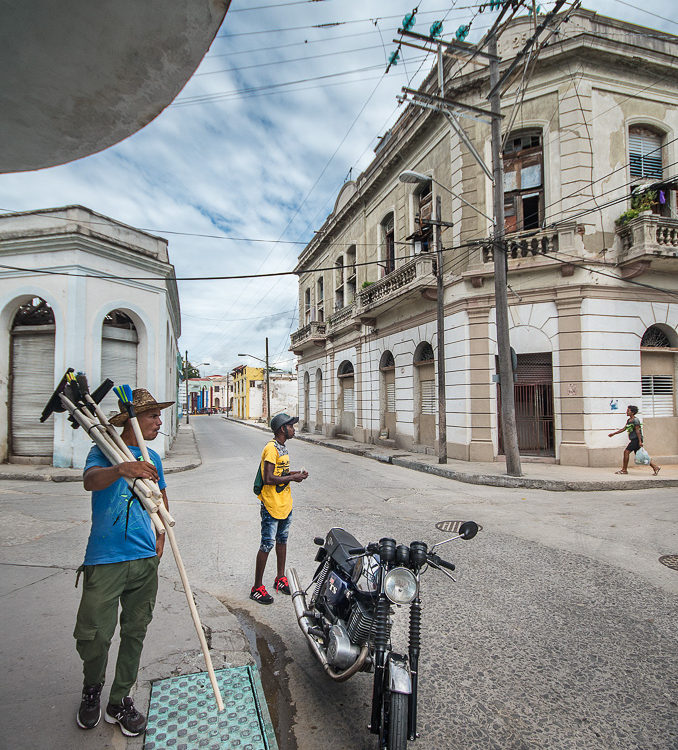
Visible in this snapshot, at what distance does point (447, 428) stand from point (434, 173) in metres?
8.30

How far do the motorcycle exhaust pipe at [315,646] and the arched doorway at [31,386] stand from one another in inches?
435

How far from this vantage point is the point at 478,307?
42.8 ft

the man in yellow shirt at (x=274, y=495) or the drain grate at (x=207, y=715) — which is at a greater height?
the man in yellow shirt at (x=274, y=495)

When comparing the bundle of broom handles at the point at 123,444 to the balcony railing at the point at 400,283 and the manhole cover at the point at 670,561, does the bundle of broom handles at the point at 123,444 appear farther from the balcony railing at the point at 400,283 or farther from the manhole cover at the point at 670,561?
the balcony railing at the point at 400,283

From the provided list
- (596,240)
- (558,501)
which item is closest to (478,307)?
(596,240)

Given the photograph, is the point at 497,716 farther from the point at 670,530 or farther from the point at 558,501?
the point at 558,501

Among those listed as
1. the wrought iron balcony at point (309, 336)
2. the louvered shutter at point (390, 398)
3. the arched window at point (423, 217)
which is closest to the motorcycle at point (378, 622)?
the arched window at point (423, 217)

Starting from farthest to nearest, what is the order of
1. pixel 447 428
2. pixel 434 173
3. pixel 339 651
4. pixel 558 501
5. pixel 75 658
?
1. pixel 434 173
2. pixel 447 428
3. pixel 558 501
4. pixel 75 658
5. pixel 339 651

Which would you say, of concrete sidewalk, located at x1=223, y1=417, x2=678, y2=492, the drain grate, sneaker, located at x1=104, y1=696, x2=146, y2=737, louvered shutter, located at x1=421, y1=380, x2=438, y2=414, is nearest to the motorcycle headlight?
the drain grate

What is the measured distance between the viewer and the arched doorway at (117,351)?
12430mm

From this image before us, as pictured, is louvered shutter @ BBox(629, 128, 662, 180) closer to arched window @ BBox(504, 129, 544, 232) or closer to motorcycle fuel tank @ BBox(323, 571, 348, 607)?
arched window @ BBox(504, 129, 544, 232)

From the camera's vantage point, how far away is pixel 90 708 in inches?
93.7

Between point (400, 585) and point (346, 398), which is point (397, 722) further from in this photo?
point (346, 398)

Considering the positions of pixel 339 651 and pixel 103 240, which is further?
pixel 103 240
